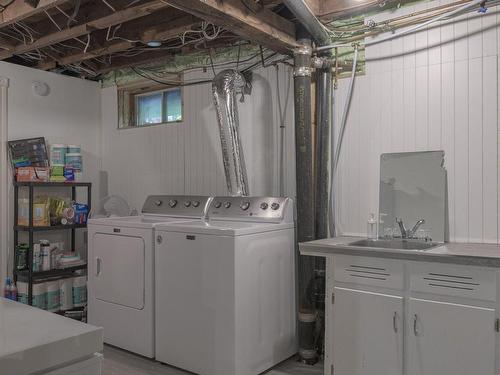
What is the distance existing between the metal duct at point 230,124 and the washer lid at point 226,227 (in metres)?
0.37

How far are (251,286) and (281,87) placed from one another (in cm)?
159

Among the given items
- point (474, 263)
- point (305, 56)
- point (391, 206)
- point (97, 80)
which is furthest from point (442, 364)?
point (97, 80)

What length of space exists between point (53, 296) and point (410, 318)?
10.0 feet

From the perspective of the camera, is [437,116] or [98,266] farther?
[98,266]

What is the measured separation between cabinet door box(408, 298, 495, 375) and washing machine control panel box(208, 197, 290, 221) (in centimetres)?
110

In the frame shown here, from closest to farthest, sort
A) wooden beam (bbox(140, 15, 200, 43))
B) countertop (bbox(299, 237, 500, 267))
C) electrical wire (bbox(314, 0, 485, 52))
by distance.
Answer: countertop (bbox(299, 237, 500, 267)) < electrical wire (bbox(314, 0, 485, 52)) < wooden beam (bbox(140, 15, 200, 43))

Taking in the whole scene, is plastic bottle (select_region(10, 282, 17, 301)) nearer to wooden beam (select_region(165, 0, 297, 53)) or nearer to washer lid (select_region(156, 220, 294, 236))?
washer lid (select_region(156, 220, 294, 236))

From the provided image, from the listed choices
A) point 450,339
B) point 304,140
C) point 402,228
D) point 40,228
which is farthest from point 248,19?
point 40,228

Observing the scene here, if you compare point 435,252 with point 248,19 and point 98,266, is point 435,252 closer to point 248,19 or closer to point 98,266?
point 248,19

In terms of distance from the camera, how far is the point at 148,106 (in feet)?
14.5

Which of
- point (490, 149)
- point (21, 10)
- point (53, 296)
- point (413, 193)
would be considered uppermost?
point (21, 10)

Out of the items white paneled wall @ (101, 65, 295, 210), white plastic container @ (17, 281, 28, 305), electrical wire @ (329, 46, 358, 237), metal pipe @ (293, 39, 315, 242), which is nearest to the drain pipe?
metal pipe @ (293, 39, 315, 242)

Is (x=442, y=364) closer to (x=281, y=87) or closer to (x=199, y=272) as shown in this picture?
(x=199, y=272)

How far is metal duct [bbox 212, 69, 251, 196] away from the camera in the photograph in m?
3.31
